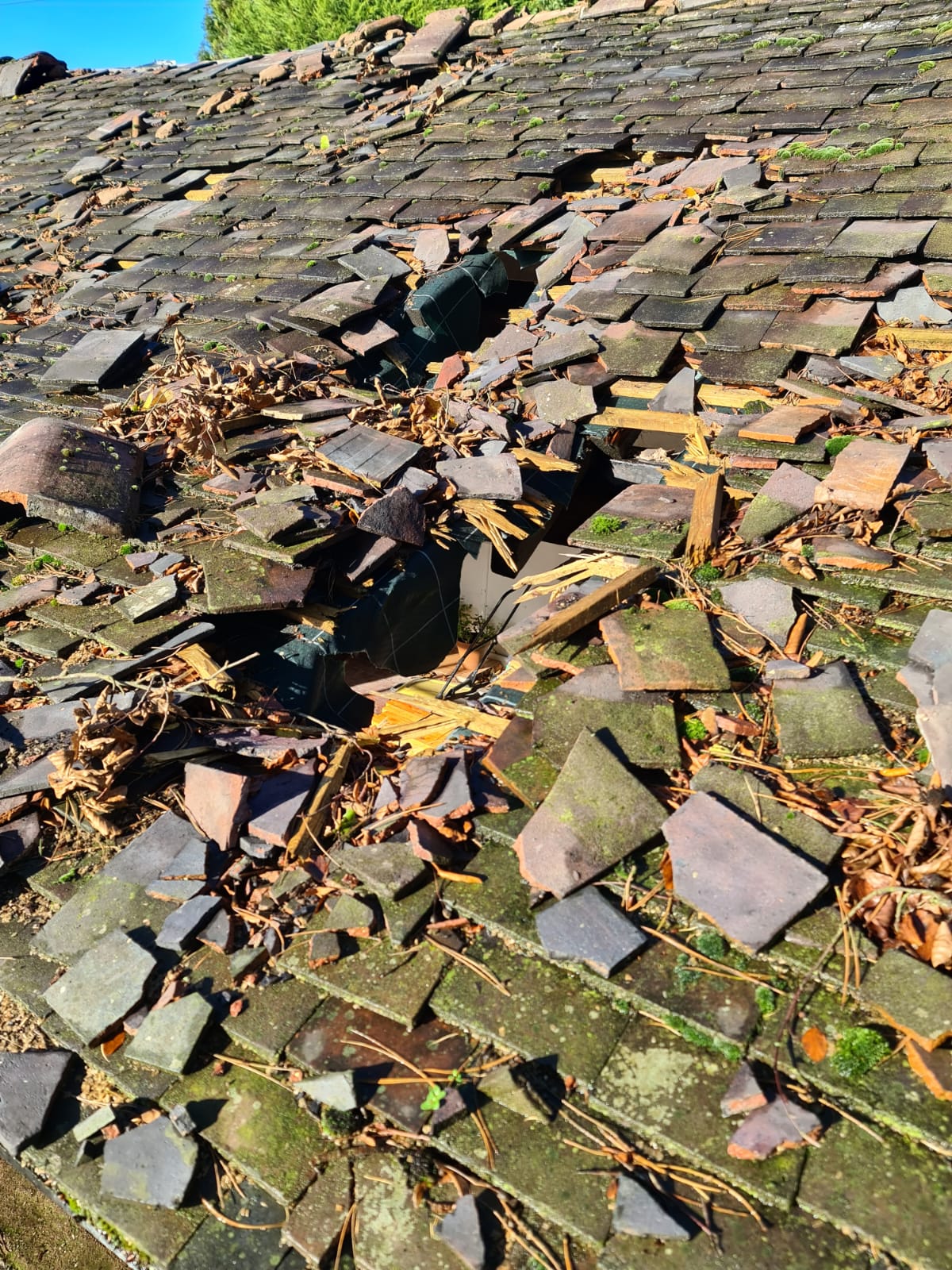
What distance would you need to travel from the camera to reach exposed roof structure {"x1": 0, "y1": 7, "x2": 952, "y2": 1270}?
87.2 inches

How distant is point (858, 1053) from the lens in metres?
2.16

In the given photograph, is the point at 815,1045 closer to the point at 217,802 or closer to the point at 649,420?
the point at 217,802

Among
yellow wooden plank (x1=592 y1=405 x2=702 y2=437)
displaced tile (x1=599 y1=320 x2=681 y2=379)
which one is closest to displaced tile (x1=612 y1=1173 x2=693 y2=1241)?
yellow wooden plank (x1=592 y1=405 x2=702 y2=437)

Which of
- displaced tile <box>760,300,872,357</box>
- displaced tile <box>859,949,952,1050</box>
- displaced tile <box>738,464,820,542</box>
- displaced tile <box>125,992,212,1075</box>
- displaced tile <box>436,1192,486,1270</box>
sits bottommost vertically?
displaced tile <box>859,949,952,1050</box>

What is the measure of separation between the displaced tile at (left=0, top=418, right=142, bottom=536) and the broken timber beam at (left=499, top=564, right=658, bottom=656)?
7.93 ft

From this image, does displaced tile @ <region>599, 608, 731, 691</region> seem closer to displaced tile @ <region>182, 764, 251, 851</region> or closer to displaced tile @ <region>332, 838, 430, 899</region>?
displaced tile @ <region>332, 838, 430, 899</region>

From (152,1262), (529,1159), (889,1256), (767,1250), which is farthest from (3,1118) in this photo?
(889,1256)

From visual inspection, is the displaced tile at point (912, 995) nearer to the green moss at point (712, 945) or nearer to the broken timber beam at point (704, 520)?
the green moss at point (712, 945)

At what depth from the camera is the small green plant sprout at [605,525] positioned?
4102 millimetres

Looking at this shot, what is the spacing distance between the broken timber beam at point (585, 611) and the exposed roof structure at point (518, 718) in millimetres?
24

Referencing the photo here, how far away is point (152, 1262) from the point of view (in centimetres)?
228

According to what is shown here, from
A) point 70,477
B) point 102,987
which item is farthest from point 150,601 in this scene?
point 102,987

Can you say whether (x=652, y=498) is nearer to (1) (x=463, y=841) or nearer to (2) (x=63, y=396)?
(1) (x=463, y=841)

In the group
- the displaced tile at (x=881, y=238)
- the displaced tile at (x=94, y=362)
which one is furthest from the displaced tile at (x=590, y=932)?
the displaced tile at (x=94, y=362)
